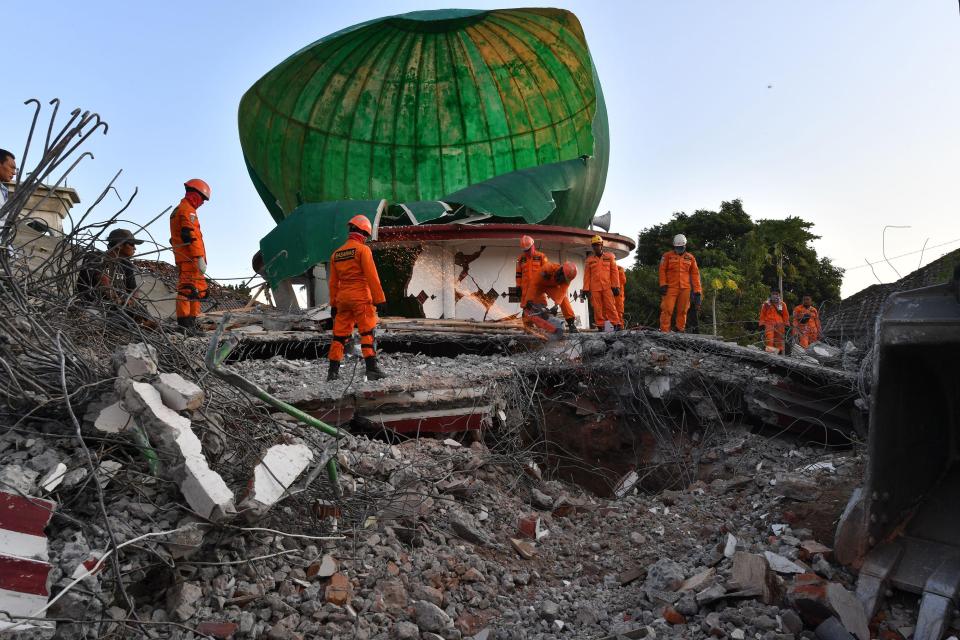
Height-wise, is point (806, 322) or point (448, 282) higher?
point (448, 282)

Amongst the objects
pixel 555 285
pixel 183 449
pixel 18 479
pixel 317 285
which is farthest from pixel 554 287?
pixel 18 479

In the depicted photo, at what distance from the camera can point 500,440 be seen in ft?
19.1

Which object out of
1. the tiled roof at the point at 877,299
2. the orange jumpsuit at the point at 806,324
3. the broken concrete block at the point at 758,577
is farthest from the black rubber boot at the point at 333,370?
the orange jumpsuit at the point at 806,324

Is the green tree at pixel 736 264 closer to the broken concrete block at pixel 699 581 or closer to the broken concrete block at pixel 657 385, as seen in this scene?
the broken concrete block at pixel 657 385

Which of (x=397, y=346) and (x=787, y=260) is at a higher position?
(x=787, y=260)

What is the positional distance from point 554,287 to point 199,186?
4109mm

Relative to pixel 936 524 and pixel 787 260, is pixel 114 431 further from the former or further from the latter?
pixel 787 260

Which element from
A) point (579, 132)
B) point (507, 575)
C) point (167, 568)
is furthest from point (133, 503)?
point (579, 132)

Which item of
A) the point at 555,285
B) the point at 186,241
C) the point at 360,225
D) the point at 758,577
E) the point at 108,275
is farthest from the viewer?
the point at 555,285

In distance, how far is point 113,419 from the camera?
9.78ft

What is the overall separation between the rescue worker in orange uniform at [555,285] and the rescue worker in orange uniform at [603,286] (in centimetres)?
121

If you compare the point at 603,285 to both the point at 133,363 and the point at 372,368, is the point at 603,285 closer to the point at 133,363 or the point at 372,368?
the point at 372,368

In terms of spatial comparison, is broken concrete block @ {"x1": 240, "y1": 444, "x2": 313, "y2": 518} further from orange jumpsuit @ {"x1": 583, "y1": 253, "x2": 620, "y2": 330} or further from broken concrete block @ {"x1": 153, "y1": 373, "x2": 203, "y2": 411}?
orange jumpsuit @ {"x1": 583, "y1": 253, "x2": 620, "y2": 330}

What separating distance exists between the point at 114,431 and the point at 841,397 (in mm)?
5004
